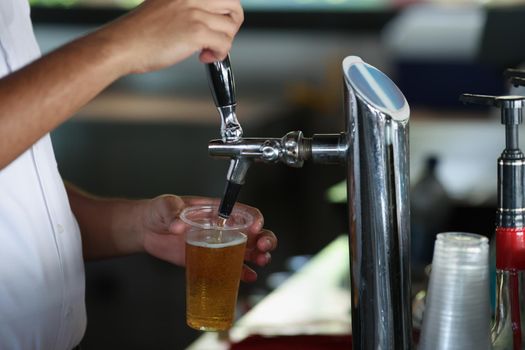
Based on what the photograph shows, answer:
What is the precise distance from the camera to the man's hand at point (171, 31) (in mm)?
1161

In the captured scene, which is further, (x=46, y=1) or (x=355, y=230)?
(x=46, y=1)

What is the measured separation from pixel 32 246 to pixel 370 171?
70cm

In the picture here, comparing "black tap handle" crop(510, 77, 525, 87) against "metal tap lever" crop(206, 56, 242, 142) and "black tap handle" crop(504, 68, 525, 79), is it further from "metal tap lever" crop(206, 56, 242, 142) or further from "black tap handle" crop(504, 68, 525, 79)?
"metal tap lever" crop(206, 56, 242, 142)

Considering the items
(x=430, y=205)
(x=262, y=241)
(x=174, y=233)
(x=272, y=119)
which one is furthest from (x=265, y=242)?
(x=272, y=119)

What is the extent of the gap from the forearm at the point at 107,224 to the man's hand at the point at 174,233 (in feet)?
0.13

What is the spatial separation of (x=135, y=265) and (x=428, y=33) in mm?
2048

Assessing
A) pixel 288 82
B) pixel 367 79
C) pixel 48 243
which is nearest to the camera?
pixel 367 79

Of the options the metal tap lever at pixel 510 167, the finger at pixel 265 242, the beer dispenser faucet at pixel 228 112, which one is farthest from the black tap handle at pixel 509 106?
the finger at pixel 265 242

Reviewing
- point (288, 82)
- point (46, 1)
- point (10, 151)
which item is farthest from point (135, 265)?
point (10, 151)

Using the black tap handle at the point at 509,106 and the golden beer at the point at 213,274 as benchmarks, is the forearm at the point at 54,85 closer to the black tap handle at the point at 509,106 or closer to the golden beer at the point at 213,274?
the golden beer at the point at 213,274

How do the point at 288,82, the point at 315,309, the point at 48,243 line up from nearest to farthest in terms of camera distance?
the point at 48,243 → the point at 315,309 → the point at 288,82

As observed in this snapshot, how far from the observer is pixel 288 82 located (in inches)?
222

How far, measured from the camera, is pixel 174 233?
1.42 metres

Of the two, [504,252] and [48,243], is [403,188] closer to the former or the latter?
[504,252]
